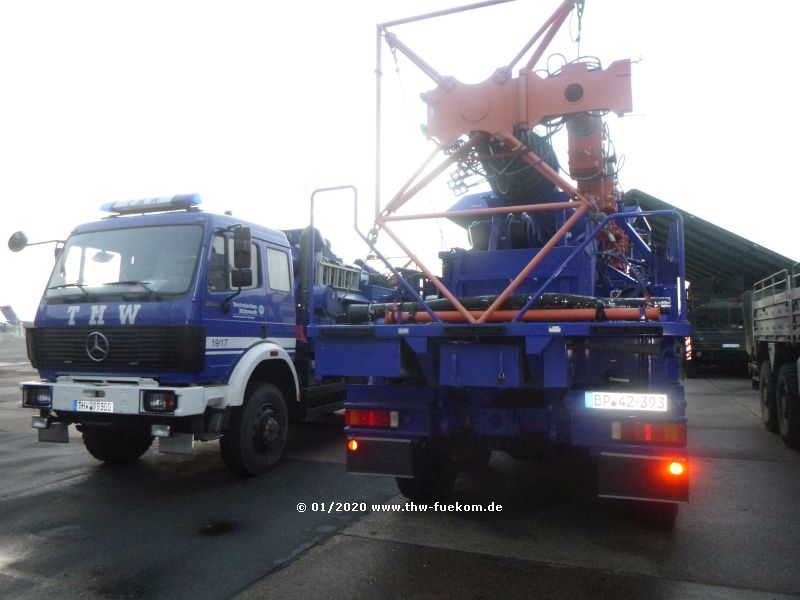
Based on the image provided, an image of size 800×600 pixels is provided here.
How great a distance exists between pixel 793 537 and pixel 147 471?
580cm

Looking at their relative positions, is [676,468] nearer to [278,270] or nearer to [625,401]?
[625,401]

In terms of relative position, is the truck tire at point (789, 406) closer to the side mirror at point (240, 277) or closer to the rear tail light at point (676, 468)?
the rear tail light at point (676, 468)

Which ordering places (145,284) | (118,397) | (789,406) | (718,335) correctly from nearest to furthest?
(118,397) → (145,284) → (789,406) → (718,335)

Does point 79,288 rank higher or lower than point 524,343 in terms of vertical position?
higher

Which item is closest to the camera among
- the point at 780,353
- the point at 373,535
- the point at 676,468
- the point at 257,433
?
the point at 676,468

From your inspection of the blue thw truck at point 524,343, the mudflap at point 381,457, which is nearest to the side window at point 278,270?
the blue thw truck at point 524,343

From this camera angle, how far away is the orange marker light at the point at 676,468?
3.56 m

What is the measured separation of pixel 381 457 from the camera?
Answer: 427cm

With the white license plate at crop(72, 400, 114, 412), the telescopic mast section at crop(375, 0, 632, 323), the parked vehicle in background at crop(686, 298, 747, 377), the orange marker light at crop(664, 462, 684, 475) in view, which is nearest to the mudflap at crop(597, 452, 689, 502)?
the orange marker light at crop(664, 462, 684, 475)

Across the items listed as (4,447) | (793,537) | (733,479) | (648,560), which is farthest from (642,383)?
(4,447)

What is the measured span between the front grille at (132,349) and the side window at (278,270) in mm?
1445

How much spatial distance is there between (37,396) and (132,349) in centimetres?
111

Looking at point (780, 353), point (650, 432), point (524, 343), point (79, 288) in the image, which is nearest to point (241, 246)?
point (79, 288)

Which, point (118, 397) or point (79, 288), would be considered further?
point (79, 288)
